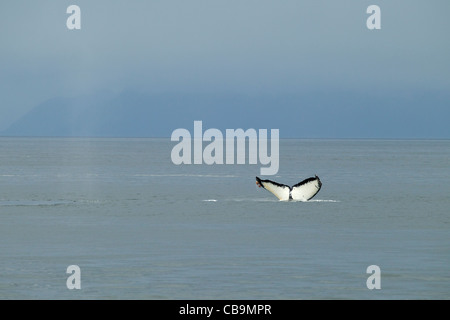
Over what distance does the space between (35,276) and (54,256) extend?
4319 mm

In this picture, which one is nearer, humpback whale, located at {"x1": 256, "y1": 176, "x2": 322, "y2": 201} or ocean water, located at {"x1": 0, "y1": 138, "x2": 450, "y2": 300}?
ocean water, located at {"x1": 0, "y1": 138, "x2": 450, "y2": 300}

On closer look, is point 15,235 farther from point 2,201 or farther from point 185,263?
point 2,201

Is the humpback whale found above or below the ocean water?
above

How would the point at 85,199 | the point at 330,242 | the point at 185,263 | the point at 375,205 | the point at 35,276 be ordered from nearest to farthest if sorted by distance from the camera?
the point at 35,276, the point at 185,263, the point at 330,242, the point at 375,205, the point at 85,199

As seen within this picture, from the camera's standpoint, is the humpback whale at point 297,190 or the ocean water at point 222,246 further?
the humpback whale at point 297,190

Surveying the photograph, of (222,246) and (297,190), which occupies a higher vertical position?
(297,190)

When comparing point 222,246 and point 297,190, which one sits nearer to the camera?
point 222,246

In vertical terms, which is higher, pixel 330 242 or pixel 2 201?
pixel 2 201

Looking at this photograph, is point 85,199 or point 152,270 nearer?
point 152,270

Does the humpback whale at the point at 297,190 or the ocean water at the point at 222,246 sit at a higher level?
the humpback whale at the point at 297,190
